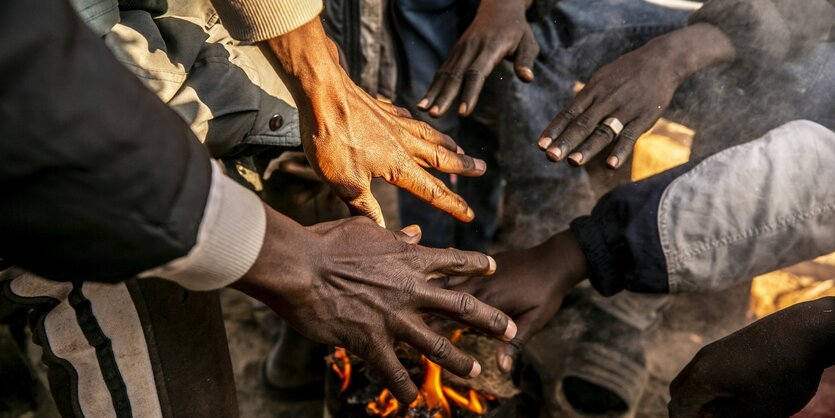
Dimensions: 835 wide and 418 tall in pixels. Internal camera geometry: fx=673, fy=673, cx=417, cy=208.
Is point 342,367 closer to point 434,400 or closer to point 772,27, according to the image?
point 434,400

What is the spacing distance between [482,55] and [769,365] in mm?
1245

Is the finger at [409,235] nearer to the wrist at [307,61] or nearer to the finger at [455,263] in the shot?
the finger at [455,263]

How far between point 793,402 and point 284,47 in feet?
4.68

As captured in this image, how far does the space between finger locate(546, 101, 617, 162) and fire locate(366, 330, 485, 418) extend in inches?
27.3

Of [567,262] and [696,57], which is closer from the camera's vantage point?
[567,262]

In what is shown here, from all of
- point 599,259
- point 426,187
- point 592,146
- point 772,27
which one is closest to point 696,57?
point 772,27

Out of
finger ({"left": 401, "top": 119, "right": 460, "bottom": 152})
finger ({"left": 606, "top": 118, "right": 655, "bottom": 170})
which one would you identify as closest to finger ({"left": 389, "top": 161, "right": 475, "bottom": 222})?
finger ({"left": 401, "top": 119, "right": 460, "bottom": 152})

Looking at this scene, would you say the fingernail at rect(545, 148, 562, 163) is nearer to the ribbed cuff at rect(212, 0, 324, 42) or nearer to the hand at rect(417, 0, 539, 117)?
the hand at rect(417, 0, 539, 117)

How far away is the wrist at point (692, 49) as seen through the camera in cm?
214

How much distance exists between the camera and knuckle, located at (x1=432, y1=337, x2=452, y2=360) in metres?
1.44

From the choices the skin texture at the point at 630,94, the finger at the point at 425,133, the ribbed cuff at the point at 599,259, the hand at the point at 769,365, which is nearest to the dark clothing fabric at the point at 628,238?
the ribbed cuff at the point at 599,259

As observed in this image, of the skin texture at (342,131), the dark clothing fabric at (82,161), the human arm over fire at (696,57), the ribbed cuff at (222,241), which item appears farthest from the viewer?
the human arm over fire at (696,57)

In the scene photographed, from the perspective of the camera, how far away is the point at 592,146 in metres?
1.96

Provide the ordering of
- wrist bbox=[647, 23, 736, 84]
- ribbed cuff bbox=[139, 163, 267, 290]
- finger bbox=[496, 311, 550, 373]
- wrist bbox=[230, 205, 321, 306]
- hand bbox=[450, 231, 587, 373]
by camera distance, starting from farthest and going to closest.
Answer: wrist bbox=[647, 23, 736, 84], hand bbox=[450, 231, 587, 373], finger bbox=[496, 311, 550, 373], wrist bbox=[230, 205, 321, 306], ribbed cuff bbox=[139, 163, 267, 290]
